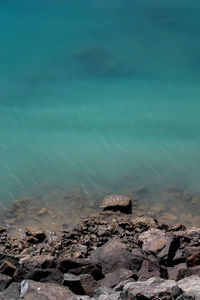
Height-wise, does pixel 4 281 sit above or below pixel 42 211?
below

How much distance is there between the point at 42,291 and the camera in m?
3.18

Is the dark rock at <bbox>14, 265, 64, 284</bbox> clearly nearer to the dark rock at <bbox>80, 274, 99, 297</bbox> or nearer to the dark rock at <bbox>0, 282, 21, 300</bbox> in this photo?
the dark rock at <bbox>0, 282, 21, 300</bbox>

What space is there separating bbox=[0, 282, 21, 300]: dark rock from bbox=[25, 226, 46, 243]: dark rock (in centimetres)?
132

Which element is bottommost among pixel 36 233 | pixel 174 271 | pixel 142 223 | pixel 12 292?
pixel 12 292

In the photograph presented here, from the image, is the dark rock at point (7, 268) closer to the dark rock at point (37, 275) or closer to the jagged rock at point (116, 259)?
the dark rock at point (37, 275)

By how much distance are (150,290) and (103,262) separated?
1077 millimetres

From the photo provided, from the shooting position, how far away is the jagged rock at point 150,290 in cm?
276

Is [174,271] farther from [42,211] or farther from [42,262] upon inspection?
[42,211]

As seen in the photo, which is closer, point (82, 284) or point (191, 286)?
point (191, 286)

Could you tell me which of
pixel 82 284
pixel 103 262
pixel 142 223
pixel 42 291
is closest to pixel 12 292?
pixel 42 291

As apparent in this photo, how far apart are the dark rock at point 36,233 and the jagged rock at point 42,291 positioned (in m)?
1.43

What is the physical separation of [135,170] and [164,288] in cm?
436

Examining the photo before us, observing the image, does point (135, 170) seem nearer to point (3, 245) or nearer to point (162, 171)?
point (162, 171)

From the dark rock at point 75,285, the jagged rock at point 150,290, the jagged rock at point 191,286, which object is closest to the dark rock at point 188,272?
the jagged rock at point 191,286
